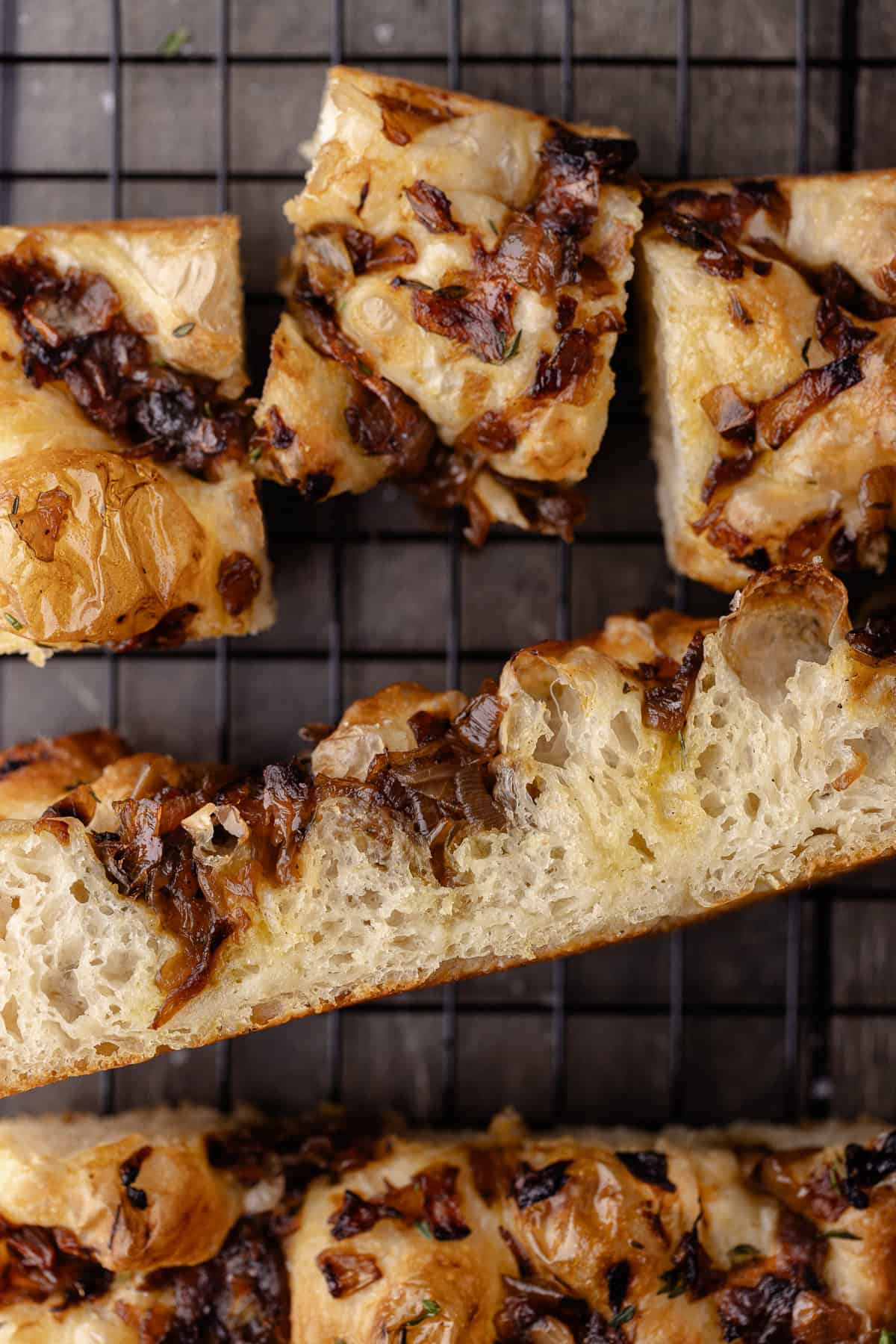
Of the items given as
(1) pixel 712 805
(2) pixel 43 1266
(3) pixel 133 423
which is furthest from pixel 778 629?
(2) pixel 43 1266

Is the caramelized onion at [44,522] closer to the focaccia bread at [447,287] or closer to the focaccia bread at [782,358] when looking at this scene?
the focaccia bread at [447,287]

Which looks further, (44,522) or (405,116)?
(405,116)

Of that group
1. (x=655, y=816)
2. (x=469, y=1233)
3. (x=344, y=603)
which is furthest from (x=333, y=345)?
(x=469, y=1233)

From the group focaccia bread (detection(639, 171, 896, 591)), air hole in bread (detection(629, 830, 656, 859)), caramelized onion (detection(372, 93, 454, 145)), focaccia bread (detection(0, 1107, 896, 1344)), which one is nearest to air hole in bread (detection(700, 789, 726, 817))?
air hole in bread (detection(629, 830, 656, 859))

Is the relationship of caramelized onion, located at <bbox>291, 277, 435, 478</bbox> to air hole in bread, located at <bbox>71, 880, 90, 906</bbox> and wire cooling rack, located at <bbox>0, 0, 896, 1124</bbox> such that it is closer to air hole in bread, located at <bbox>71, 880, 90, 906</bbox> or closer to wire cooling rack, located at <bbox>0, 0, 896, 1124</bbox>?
wire cooling rack, located at <bbox>0, 0, 896, 1124</bbox>

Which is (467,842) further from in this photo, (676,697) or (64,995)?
(64,995)

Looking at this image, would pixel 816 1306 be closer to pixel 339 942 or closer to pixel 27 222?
pixel 339 942
